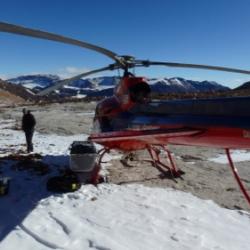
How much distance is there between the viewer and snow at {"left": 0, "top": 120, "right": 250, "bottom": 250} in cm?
611

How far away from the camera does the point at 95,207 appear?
766cm

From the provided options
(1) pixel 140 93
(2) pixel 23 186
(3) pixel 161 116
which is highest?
(1) pixel 140 93

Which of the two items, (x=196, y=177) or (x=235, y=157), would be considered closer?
(x=196, y=177)

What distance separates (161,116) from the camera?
824 cm

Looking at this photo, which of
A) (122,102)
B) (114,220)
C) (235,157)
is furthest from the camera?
(235,157)

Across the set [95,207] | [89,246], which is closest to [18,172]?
[95,207]

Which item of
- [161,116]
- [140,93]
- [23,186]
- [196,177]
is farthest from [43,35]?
[196,177]

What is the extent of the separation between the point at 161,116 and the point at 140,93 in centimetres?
148

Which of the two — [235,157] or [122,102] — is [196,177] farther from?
[235,157]

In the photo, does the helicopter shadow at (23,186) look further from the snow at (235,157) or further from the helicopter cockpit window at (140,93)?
the snow at (235,157)

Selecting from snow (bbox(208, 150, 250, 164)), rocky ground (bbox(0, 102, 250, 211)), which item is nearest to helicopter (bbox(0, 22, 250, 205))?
rocky ground (bbox(0, 102, 250, 211))

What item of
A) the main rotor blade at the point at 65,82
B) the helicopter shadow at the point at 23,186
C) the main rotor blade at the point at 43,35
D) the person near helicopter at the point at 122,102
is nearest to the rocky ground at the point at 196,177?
the person near helicopter at the point at 122,102

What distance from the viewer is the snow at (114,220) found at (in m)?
6.11

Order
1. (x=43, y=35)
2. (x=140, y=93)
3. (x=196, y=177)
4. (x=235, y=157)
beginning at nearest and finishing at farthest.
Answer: (x=43, y=35), (x=140, y=93), (x=196, y=177), (x=235, y=157)
